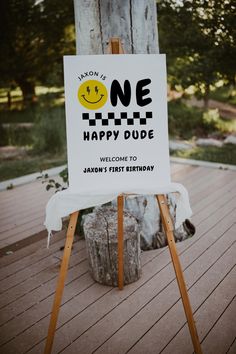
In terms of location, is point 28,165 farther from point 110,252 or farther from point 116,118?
point 116,118

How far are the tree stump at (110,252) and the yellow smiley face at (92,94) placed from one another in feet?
3.37

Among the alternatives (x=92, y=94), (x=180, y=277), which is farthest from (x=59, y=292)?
(x=92, y=94)

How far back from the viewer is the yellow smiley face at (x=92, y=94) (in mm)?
1743

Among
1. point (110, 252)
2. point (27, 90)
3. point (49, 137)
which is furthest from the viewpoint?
point (27, 90)

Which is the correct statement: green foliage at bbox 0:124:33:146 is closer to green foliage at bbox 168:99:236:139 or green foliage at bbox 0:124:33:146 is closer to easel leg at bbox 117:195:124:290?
green foliage at bbox 168:99:236:139

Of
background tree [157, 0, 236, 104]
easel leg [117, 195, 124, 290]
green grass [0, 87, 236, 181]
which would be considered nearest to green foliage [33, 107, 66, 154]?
green grass [0, 87, 236, 181]

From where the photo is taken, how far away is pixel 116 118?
1783 millimetres

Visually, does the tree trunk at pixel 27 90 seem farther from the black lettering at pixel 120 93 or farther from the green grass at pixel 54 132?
the black lettering at pixel 120 93

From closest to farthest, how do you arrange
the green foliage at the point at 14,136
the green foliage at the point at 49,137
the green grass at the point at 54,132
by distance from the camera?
the green grass at the point at 54,132, the green foliage at the point at 49,137, the green foliage at the point at 14,136

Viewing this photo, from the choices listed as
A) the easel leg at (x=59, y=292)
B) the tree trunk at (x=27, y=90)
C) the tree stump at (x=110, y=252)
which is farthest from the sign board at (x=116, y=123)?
the tree trunk at (x=27, y=90)

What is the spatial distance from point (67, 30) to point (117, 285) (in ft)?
22.8

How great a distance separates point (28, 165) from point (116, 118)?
14.3 feet

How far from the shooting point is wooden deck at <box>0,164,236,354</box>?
1942 millimetres

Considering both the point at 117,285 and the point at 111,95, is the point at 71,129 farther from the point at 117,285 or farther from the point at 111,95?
the point at 117,285
